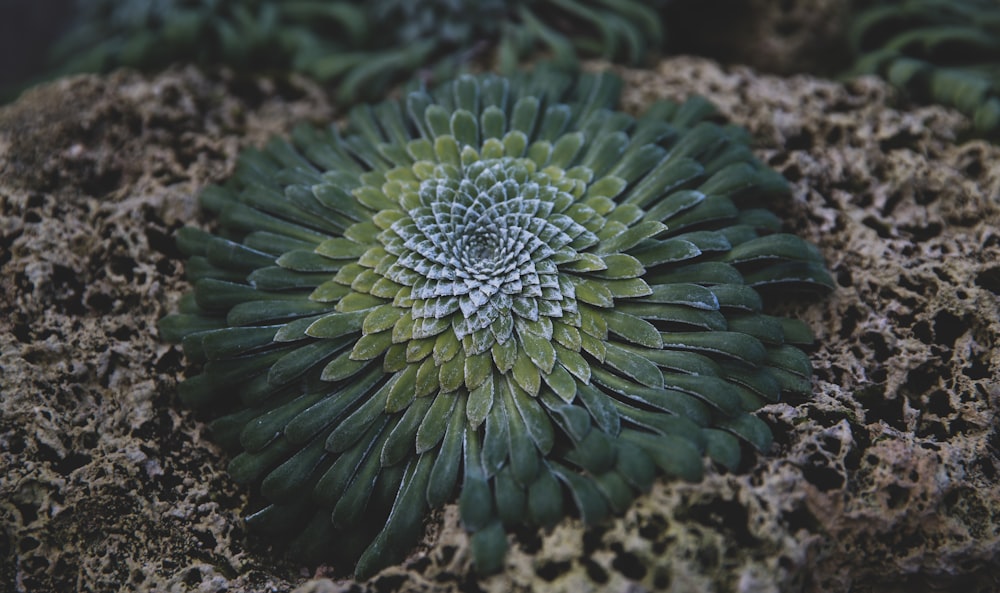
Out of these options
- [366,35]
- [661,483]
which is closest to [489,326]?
[661,483]

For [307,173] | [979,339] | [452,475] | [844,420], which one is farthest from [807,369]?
[307,173]

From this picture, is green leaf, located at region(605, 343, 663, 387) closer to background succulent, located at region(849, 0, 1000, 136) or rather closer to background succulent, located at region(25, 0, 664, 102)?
background succulent, located at region(25, 0, 664, 102)

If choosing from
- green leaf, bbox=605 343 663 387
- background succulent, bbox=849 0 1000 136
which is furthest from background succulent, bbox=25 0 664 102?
green leaf, bbox=605 343 663 387

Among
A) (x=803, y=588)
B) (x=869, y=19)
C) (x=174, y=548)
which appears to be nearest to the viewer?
(x=803, y=588)

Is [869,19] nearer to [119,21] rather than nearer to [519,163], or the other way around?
[519,163]

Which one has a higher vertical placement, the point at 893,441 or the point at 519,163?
the point at 519,163

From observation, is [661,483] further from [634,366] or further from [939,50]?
[939,50]

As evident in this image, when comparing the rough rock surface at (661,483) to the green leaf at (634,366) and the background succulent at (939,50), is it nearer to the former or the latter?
the background succulent at (939,50)
